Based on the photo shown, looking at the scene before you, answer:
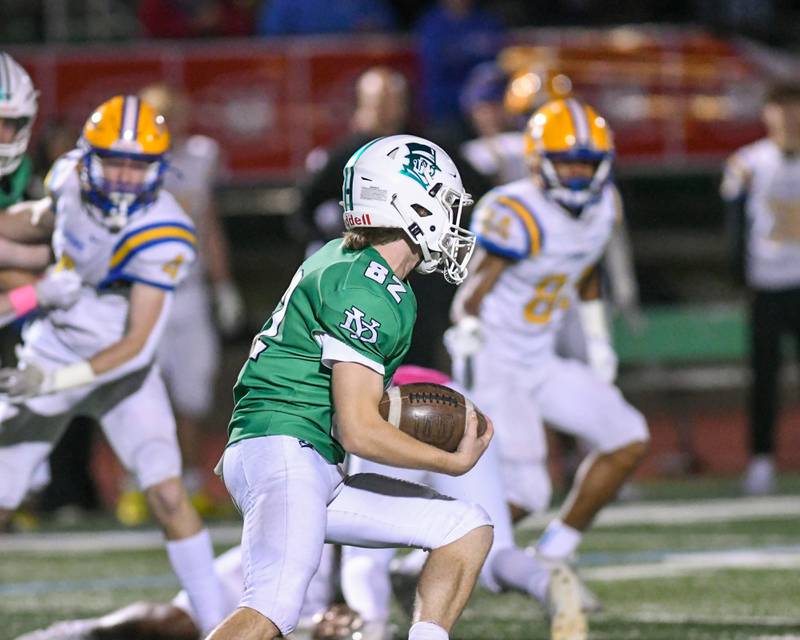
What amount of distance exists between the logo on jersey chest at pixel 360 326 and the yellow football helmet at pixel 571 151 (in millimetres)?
2049

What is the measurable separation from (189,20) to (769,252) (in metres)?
4.41

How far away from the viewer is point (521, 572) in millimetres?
4828

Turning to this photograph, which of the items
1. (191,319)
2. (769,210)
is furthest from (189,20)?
(769,210)

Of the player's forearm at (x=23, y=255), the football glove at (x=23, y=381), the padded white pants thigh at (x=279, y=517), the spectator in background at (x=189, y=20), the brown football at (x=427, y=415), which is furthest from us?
the spectator in background at (x=189, y=20)

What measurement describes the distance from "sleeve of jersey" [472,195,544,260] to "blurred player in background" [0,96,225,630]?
107 cm

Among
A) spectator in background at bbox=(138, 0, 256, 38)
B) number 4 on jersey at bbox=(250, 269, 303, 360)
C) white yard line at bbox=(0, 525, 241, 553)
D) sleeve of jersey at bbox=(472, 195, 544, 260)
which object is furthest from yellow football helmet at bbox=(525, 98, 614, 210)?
spectator in background at bbox=(138, 0, 256, 38)

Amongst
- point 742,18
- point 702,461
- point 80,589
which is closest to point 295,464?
point 80,589

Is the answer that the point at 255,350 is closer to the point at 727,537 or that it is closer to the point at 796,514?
the point at 727,537

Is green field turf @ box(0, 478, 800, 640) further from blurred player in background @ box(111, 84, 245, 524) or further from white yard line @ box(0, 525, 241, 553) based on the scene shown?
blurred player in background @ box(111, 84, 245, 524)

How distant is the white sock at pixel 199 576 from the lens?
494 cm

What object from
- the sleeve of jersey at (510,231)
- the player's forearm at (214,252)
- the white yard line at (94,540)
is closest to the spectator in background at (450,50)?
the player's forearm at (214,252)

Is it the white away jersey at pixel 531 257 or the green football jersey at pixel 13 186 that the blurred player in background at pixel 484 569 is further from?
the green football jersey at pixel 13 186

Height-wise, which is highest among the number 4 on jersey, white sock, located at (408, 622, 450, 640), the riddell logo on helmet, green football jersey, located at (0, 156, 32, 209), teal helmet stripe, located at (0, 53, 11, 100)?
teal helmet stripe, located at (0, 53, 11, 100)

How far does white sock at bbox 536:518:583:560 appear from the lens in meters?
5.67
